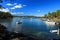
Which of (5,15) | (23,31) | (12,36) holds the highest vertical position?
(5,15)

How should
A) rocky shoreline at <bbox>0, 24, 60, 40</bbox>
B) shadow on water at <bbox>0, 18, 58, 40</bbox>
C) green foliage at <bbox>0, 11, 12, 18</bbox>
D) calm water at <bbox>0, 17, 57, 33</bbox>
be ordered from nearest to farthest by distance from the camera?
rocky shoreline at <bbox>0, 24, 60, 40</bbox> < shadow on water at <bbox>0, 18, 58, 40</bbox> < green foliage at <bbox>0, 11, 12, 18</bbox> < calm water at <bbox>0, 17, 57, 33</bbox>

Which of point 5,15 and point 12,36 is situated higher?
point 5,15

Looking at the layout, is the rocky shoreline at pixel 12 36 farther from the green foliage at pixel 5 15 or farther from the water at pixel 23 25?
the green foliage at pixel 5 15

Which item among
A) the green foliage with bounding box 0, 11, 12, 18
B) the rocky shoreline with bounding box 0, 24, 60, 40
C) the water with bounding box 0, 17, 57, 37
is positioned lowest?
the rocky shoreline with bounding box 0, 24, 60, 40

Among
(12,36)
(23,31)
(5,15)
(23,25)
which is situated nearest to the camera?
(12,36)

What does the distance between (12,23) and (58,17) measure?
2.11 m

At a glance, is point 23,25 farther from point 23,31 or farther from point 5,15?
point 5,15

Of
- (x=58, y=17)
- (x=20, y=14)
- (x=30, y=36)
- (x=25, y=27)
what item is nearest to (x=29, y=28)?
(x=25, y=27)

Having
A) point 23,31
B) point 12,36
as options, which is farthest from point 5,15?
point 23,31

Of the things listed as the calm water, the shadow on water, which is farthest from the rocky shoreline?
the calm water

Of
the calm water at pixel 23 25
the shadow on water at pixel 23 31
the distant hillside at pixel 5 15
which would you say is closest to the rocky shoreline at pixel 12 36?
the shadow on water at pixel 23 31

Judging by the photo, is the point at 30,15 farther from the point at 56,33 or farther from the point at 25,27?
the point at 56,33

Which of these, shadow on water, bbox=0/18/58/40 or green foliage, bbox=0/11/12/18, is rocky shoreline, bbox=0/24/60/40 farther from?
green foliage, bbox=0/11/12/18

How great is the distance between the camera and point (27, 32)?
19.2 feet
